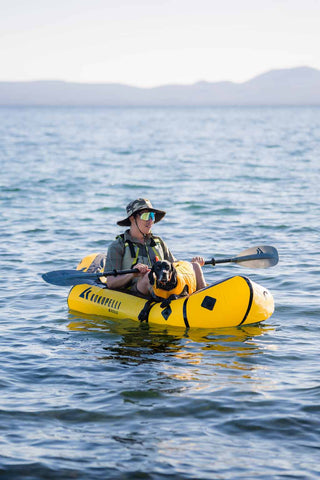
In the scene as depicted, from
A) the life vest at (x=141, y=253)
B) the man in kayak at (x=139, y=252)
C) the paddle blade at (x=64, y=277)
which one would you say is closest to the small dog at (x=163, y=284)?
the man in kayak at (x=139, y=252)

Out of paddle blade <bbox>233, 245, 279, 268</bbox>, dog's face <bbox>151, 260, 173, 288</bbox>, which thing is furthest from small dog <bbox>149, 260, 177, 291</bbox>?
paddle blade <bbox>233, 245, 279, 268</bbox>

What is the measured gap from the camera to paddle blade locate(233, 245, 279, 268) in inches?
393

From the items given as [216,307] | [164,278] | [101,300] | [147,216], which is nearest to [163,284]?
[164,278]

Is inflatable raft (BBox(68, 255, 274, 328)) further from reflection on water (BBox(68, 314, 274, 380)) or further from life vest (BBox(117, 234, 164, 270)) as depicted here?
life vest (BBox(117, 234, 164, 270))

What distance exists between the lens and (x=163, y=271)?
8055 mm

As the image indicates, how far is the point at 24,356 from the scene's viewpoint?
25.3ft

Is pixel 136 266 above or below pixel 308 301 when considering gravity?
above

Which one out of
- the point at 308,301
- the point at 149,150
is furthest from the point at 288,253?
the point at 149,150

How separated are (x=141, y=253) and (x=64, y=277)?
1.24m

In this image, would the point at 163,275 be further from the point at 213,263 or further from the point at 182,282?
the point at 213,263

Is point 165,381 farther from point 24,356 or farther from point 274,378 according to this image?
point 24,356

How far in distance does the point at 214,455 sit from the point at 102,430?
989 mm

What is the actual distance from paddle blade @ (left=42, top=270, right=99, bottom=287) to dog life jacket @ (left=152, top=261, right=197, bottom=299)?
4.30 ft

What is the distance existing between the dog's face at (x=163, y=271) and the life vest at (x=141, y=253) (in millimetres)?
761
